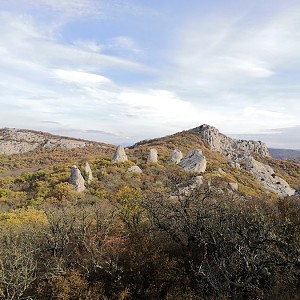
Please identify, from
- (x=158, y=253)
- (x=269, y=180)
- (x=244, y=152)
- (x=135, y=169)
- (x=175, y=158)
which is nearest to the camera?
(x=158, y=253)

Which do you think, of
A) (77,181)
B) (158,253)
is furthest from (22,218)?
(158,253)

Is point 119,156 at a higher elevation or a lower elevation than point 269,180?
higher

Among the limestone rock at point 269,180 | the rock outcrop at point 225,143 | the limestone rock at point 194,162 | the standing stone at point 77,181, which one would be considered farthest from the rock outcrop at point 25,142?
the standing stone at point 77,181

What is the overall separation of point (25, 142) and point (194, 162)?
226 feet

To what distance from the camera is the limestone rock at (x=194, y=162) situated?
194 feet

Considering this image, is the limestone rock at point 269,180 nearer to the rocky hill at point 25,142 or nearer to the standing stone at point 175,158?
the standing stone at point 175,158

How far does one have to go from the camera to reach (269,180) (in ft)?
229

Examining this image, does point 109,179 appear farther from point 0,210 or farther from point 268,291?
point 268,291

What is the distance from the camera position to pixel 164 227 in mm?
25188

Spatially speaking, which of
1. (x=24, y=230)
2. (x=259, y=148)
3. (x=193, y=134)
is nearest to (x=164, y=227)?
(x=24, y=230)

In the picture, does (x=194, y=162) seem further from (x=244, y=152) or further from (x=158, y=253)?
(x=244, y=152)

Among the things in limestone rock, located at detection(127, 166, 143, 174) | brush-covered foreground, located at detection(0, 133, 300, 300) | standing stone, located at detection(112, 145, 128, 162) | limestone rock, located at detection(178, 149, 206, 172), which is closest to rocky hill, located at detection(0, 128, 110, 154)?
standing stone, located at detection(112, 145, 128, 162)

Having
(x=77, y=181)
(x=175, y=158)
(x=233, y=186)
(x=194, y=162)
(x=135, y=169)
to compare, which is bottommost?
(x=233, y=186)

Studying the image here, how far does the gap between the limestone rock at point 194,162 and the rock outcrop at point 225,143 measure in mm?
30801
